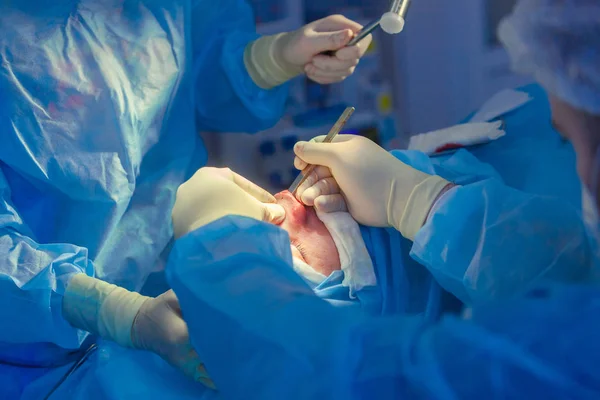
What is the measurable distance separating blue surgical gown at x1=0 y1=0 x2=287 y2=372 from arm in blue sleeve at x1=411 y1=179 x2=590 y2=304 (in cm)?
48

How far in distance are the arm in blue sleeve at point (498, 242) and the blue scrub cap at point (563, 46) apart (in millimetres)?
179

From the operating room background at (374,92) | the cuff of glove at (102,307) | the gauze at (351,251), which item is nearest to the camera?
the cuff of glove at (102,307)

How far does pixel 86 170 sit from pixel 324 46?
1.85 ft

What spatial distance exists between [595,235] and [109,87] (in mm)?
739

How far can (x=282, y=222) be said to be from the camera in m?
1.04

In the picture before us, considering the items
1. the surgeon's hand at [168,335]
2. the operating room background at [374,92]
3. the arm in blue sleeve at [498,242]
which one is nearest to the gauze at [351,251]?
the arm in blue sleeve at [498,242]

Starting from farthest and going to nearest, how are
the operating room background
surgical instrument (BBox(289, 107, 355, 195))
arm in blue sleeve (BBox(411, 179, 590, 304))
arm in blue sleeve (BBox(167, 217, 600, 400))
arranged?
the operating room background → surgical instrument (BBox(289, 107, 355, 195)) → arm in blue sleeve (BBox(411, 179, 590, 304)) → arm in blue sleeve (BBox(167, 217, 600, 400))

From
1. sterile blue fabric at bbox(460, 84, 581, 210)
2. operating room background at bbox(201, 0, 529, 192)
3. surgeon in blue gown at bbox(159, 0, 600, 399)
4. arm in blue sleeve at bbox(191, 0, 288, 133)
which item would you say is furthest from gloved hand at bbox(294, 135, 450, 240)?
operating room background at bbox(201, 0, 529, 192)

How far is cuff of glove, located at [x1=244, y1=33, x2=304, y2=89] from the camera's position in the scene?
1.25 meters

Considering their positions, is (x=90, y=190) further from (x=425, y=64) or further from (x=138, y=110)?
(x=425, y=64)

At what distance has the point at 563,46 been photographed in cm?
54

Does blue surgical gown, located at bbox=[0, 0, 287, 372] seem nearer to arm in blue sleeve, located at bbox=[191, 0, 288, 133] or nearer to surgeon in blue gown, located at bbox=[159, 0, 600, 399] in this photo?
arm in blue sleeve, located at bbox=[191, 0, 288, 133]

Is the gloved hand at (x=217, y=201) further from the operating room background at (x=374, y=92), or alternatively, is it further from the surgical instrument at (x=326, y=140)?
the operating room background at (x=374, y=92)

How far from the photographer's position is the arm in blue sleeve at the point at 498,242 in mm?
657
